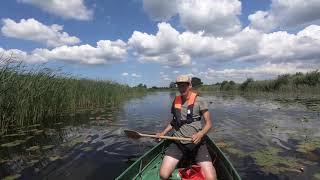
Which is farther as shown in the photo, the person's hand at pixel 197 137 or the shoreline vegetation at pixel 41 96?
the shoreline vegetation at pixel 41 96

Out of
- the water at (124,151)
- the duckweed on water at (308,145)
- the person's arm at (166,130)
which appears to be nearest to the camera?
the person's arm at (166,130)

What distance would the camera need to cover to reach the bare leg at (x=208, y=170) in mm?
5906

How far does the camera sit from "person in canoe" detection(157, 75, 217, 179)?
6.22 metres

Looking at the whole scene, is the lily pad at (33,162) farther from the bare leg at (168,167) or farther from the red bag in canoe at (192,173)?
the red bag in canoe at (192,173)

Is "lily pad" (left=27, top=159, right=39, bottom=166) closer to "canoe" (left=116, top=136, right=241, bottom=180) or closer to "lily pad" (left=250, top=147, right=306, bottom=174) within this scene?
"canoe" (left=116, top=136, right=241, bottom=180)

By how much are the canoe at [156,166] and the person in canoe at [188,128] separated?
0.30 m

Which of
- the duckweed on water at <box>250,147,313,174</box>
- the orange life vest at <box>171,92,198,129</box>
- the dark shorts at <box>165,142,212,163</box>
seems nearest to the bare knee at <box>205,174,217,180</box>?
the dark shorts at <box>165,142,212,163</box>

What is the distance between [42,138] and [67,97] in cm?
632

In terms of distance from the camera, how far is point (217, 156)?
6.89 m

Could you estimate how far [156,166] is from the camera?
7.04 m

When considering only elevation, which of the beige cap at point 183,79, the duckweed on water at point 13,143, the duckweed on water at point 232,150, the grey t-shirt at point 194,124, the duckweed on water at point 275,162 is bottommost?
the duckweed on water at point 275,162

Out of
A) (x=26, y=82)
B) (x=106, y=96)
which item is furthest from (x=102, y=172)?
(x=106, y=96)

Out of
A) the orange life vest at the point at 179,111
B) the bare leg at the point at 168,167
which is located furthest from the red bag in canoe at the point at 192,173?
the orange life vest at the point at 179,111

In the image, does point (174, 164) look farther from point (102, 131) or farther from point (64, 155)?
point (102, 131)
